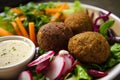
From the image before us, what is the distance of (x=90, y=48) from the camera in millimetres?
1457

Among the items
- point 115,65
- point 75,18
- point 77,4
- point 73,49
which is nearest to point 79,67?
point 73,49

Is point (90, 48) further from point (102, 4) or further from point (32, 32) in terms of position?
point (102, 4)

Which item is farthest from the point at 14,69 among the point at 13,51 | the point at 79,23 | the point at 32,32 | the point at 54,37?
the point at 79,23

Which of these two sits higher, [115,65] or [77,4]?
[77,4]

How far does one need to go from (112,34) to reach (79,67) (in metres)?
0.54

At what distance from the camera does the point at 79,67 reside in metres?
1.47

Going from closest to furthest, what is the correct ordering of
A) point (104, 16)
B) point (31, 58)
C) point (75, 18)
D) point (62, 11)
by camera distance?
point (31, 58) → point (75, 18) → point (104, 16) → point (62, 11)

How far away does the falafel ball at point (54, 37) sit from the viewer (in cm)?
162

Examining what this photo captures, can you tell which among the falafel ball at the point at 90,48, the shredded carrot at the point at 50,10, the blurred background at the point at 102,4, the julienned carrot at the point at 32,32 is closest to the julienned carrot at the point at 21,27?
the julienned carrot at the point at 32,32

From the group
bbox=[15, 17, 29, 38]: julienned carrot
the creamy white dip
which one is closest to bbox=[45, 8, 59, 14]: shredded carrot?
bbox=[15, 17, 29, 38]: julienned carrot

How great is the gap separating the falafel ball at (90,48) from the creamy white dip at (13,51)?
39cm

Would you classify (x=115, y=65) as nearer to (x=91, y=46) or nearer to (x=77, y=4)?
(x=91, y=46)

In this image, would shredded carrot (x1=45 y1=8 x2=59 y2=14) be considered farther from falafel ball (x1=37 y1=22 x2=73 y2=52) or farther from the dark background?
the dark background

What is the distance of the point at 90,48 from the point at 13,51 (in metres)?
0.60
